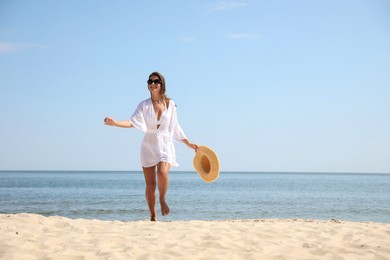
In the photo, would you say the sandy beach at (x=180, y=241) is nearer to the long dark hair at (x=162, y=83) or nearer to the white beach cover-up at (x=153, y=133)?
the white beach cover-up at (x=153, y=133)

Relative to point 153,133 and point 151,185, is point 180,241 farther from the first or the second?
point 153,133

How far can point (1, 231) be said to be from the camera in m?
4.84

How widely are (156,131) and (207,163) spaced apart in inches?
44.2

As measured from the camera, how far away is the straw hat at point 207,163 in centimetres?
642

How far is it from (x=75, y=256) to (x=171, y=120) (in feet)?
8.70

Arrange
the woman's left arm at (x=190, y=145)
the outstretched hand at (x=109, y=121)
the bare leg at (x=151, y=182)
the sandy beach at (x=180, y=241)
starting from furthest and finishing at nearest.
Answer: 1. the woman's left arm at (x=190, y=145)
2. the bare leg at (x=151, y=182)
3. the outstretched hand at (x=109, y=121)
4. the sandy beach at (x=180, y=241)

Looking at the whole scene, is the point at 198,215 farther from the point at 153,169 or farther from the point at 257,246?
the point at 257,246

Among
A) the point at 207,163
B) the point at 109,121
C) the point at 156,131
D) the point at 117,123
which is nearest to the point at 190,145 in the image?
the point at 207,163

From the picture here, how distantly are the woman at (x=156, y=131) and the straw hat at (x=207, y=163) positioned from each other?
1.84 ft

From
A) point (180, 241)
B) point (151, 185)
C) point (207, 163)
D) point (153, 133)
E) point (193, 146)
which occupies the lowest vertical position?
point (180, 241)

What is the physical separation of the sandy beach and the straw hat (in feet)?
3.19

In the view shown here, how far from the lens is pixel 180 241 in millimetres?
4527

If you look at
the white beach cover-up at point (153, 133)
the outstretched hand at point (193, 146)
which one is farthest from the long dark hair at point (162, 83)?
the outstretched hand at point (193, 146)

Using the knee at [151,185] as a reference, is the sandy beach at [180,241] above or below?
below
